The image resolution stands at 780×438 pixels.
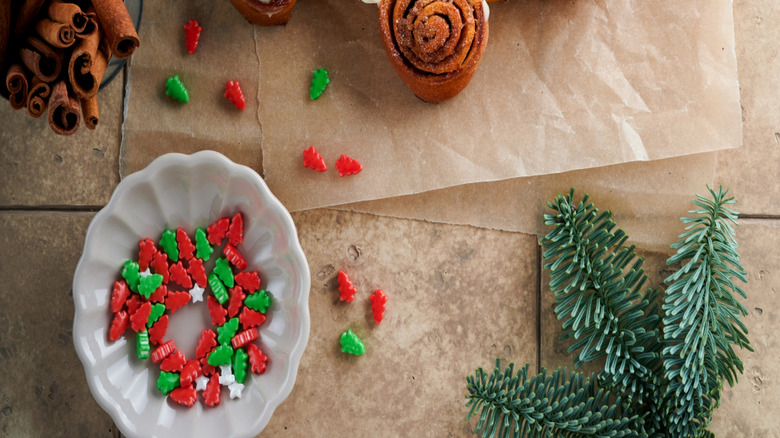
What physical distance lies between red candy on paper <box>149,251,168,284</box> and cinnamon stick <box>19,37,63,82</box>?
0.31 m

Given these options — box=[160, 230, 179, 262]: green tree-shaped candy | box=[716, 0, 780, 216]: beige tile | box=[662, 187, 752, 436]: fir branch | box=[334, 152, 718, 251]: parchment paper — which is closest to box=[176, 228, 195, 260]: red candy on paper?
box=[160, 230, 179, 262]: green tree-shaped candy

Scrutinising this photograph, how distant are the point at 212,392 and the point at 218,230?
0.24 m

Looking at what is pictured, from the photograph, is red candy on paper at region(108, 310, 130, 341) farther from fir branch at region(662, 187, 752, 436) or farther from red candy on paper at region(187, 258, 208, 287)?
fir branch at region(662, 187, 752, 436)

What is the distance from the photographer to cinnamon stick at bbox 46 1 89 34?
2.22 ft

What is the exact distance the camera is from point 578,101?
0.92 m

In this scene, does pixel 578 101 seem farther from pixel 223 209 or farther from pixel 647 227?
pixel 223 209

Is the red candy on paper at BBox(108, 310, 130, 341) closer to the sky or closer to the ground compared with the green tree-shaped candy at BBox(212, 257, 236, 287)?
closer to the ground

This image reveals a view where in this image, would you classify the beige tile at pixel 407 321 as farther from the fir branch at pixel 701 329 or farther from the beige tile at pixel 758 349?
the beige tile at pixel 758 349


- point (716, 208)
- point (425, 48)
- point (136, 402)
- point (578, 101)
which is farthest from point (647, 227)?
point (136, 402)

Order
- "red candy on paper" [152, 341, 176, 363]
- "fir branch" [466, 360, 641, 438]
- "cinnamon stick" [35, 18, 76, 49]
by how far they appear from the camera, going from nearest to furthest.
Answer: "cinnamon stick" [35, 18, 76, 49]
"fir branch" [466, 360, 641, 438]
"red candy on paper" [152, 341, 176, 363]

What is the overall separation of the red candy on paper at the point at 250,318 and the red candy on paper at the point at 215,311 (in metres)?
0.03

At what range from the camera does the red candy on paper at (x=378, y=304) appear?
946 millimetres

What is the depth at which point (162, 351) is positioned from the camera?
0.90 metres

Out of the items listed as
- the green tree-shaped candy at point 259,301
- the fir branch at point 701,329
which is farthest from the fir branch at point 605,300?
the green tree-shaped candy at point 259,301
